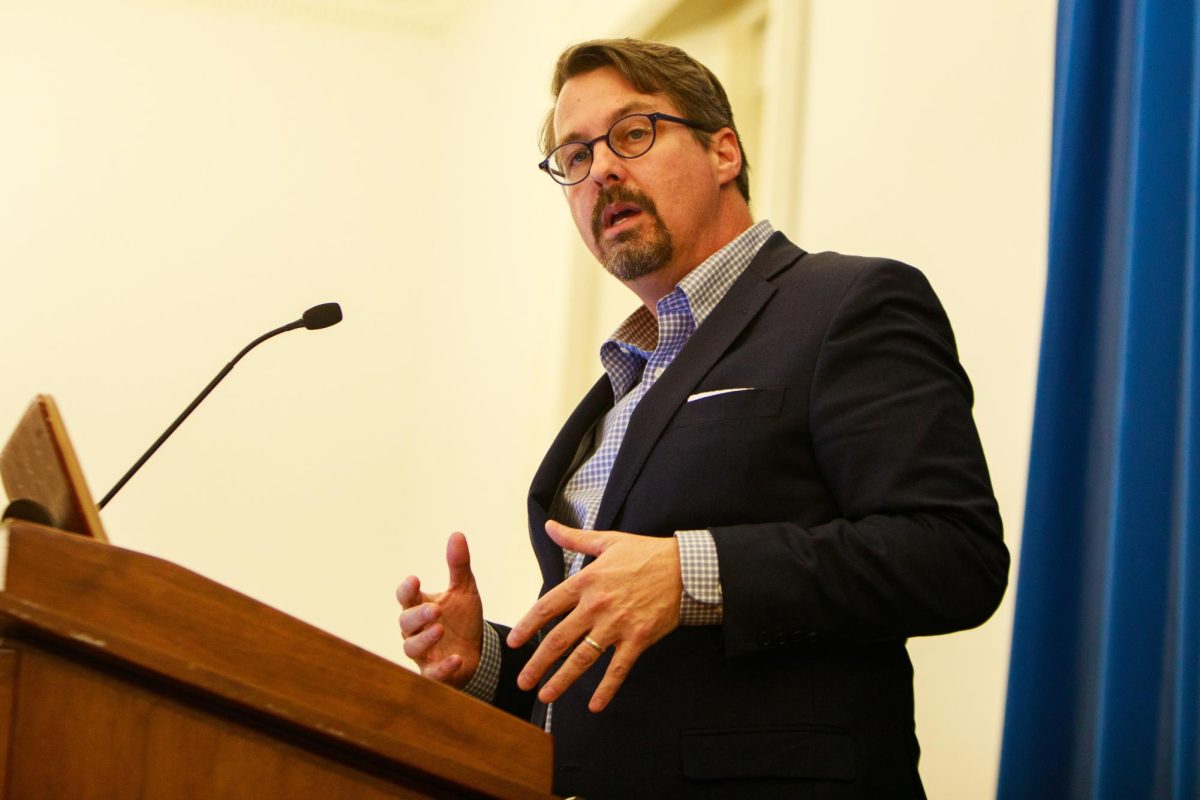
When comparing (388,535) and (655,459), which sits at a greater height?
(655,459)

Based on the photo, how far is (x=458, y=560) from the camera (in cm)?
145

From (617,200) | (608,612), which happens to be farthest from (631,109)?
(608,612)

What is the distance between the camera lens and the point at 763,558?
1166 millimetres

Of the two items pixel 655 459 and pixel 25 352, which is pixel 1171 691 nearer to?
pixel 655 459

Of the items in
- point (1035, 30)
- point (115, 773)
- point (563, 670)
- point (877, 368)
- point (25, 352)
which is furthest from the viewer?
point (25, 352)

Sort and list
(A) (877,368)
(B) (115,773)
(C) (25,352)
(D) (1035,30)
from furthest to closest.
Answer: (C) (25,352)
(D) (1035,30)
(A) (877,368)
(B) (115,773)

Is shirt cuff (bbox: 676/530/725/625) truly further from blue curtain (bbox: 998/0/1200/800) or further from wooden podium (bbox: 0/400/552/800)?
blue curtain (bbox: 998/0/1200/800)

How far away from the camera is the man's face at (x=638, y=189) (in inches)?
68.6

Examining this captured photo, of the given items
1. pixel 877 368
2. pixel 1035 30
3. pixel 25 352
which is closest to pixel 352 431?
pixel 25 352

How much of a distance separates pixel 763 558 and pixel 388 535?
4.26 metres

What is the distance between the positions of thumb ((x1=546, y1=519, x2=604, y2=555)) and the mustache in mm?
719

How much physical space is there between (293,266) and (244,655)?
4.69 metres

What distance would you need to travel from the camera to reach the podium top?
0.83 m

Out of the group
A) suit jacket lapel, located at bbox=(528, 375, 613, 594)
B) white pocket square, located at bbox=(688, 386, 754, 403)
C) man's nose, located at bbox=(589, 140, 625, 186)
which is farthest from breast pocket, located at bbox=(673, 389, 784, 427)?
man's nose, located at bbox=(589, 140, 625, 186)
